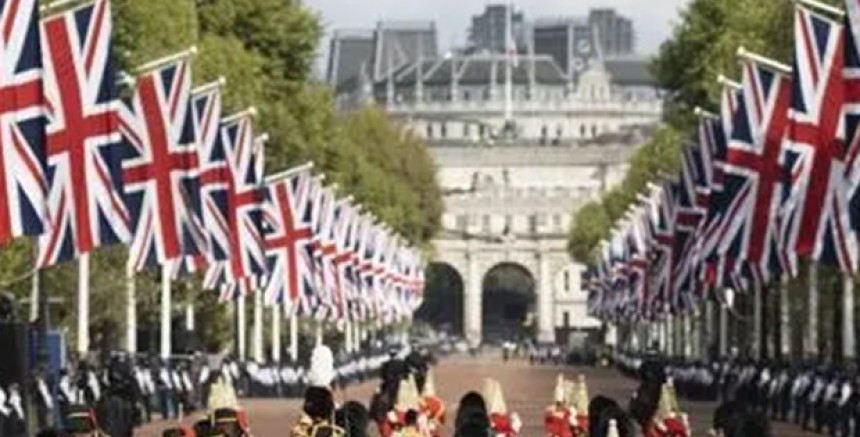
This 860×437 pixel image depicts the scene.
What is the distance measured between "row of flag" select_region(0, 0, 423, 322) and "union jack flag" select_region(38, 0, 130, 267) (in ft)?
0.06

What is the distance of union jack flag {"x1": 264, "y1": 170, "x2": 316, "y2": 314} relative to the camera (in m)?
83.4

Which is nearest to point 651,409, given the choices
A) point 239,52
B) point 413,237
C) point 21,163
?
point 21,163

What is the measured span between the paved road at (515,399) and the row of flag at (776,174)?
289cm

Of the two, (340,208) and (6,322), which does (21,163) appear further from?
(340,208)

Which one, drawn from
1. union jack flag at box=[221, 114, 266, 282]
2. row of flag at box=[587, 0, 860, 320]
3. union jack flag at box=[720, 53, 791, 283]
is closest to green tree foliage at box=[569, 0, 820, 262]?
row of flag at box=[587, 0, 860, 320]

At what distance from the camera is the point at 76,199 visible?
4844 cm

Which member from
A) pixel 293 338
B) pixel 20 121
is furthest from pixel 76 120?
pixel 293 338

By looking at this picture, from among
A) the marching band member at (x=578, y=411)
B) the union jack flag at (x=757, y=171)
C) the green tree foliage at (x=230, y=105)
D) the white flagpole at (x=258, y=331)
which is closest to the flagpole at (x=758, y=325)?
the white flagpole at (x=258, y=331)

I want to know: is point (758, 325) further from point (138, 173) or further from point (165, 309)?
point (138, 173)

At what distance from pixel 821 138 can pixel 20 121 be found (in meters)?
16.3

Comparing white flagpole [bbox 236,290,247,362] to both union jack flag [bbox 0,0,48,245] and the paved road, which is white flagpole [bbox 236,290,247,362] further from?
union jack flag [bbox 0,0,48,245]

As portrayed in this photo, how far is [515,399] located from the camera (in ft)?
280

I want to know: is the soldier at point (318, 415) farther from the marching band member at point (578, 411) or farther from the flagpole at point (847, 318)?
the flagpole at point (847, 318)

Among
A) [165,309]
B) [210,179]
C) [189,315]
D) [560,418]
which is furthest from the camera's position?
[189,315]
